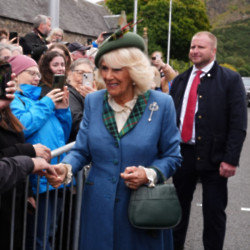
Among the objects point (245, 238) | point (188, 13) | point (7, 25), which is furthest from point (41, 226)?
point (188, 13)

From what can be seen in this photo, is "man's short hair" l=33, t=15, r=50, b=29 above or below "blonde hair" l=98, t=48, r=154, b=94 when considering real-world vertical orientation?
above

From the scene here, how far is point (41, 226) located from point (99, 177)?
98cm

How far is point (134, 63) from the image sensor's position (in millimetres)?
2543

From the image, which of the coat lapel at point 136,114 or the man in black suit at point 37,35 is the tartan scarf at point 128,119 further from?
the man in black suit at point 37,35

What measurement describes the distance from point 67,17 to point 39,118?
4090 centimetres

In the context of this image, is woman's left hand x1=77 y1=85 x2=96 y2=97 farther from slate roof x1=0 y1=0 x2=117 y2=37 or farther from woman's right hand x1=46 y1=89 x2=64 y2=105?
slate roof x1=0 y1=0 x2=117 y2=37

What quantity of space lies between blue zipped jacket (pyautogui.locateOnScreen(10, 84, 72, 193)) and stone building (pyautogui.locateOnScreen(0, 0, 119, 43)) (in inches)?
897

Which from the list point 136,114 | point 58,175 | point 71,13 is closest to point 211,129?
point 136,114

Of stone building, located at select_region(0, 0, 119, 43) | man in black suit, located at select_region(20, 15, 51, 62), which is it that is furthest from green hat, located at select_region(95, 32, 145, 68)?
stone building, located at select_region(0, 0, 119, 43)

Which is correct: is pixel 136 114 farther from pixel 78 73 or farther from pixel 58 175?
pixel 78 73

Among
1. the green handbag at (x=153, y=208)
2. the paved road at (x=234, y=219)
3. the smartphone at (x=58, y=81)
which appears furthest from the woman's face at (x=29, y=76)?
the paved road at (x=234, y=219)

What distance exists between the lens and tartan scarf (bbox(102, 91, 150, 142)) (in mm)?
2559

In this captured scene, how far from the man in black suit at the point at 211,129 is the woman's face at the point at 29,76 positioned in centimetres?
142

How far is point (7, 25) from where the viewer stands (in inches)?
1179
